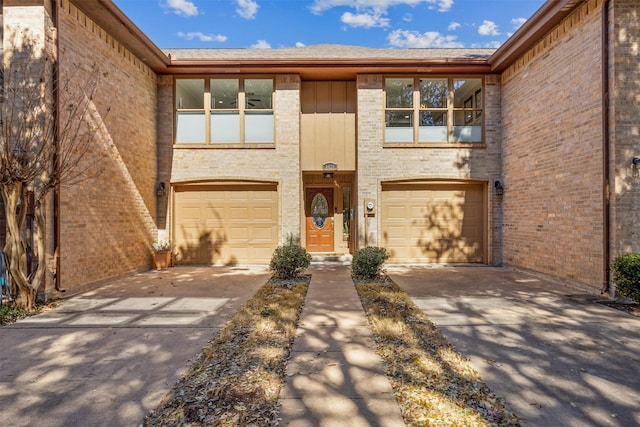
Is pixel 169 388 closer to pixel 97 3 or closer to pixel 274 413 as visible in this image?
pixel 274 413

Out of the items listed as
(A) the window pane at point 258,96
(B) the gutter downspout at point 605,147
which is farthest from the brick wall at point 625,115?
(A) the window pane at point 258,96

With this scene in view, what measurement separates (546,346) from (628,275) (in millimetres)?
2719

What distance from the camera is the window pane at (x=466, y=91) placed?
919 centimetres

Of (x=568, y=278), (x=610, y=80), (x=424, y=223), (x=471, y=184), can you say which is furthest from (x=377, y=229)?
(x=610, y=80)

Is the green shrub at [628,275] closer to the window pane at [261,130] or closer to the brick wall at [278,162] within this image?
the brick wall at [278,162]

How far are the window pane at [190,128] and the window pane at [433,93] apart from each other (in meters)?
→ 6.12

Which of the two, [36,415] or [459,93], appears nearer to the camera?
[36,415]

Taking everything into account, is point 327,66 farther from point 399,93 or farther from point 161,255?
point 161,255

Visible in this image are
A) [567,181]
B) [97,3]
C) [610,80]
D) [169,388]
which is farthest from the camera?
[567,181]

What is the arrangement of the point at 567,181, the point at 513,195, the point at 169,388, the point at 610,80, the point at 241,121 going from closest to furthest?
the point at 169,388
the point at 610,80
the point at 567,181
the point at 513,195
the point at 241,121

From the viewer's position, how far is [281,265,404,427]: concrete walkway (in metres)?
2.33

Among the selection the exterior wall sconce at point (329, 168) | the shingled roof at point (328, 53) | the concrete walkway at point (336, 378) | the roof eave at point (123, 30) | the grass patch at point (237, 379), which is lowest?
the concrete walkway at point (336, 378)

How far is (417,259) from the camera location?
9156mm

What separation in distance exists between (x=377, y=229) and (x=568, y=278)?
4.25 m
